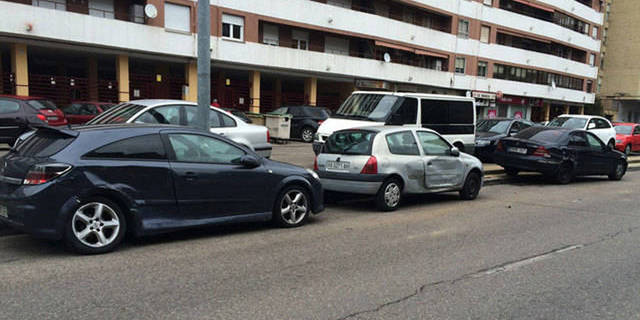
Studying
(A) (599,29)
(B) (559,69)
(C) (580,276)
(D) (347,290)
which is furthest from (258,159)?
(A) (599,29)

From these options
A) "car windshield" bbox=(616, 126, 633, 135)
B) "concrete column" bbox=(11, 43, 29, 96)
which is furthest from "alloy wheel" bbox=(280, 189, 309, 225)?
"car windshield" bbox=(616, 126, 633, 135)

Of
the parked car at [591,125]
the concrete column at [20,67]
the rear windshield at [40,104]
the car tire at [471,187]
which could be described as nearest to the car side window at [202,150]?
the car tire at [471,187]

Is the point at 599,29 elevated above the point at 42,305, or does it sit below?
above

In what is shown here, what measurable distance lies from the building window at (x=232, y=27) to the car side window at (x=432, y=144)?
62.1 feet

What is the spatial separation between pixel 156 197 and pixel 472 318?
3734mm

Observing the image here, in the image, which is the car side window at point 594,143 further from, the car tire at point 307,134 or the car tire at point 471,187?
the car tire at point 307,134

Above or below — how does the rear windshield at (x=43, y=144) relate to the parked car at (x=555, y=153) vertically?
above

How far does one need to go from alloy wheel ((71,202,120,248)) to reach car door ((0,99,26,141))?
952 centimetres

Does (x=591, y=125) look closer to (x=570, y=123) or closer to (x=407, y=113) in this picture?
(x=570, y=123)

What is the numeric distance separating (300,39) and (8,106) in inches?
789

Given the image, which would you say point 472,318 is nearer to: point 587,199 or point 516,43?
point 587,199

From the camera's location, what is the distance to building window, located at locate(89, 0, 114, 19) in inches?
932

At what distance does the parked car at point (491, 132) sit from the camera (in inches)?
631

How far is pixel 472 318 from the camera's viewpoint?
400 centimetres
